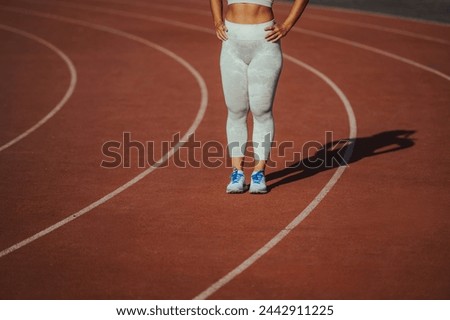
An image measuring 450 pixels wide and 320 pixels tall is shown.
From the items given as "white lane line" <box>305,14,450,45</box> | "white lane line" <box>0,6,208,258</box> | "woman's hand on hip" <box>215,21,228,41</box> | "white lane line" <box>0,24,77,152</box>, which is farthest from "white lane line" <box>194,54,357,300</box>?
"white lane line" <box>305,14,450,45</box>

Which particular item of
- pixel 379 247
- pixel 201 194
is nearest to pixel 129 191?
pixel 201 194

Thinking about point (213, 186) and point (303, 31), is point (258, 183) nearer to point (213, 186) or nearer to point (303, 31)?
point (213, 186)

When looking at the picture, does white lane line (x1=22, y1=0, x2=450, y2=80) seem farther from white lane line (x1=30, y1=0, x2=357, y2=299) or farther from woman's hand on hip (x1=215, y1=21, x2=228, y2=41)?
woman's hand on hip (x1=215, y1=21, x2=228, y2=41)

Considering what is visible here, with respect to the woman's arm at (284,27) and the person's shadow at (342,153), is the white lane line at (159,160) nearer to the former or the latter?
the person's shadow at (342,153)

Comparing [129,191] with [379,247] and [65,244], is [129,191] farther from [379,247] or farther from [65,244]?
[379,247]

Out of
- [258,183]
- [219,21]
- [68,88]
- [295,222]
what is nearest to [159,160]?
[258,183]

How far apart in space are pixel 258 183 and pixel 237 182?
19cm

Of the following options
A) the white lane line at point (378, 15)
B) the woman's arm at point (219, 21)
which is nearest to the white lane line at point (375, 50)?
the white lane line at point (378, 15)

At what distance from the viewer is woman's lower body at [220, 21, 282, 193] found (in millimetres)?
8188

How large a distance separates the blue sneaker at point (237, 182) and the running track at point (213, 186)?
9cm

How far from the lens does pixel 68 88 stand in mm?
13727

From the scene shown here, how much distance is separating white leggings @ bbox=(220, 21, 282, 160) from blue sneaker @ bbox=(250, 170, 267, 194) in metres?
0.26

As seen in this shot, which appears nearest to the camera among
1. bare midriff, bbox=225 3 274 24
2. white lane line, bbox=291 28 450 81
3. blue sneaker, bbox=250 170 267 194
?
bare midriff, bbox=225 3 274 24

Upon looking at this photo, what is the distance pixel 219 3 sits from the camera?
28.1 feet
